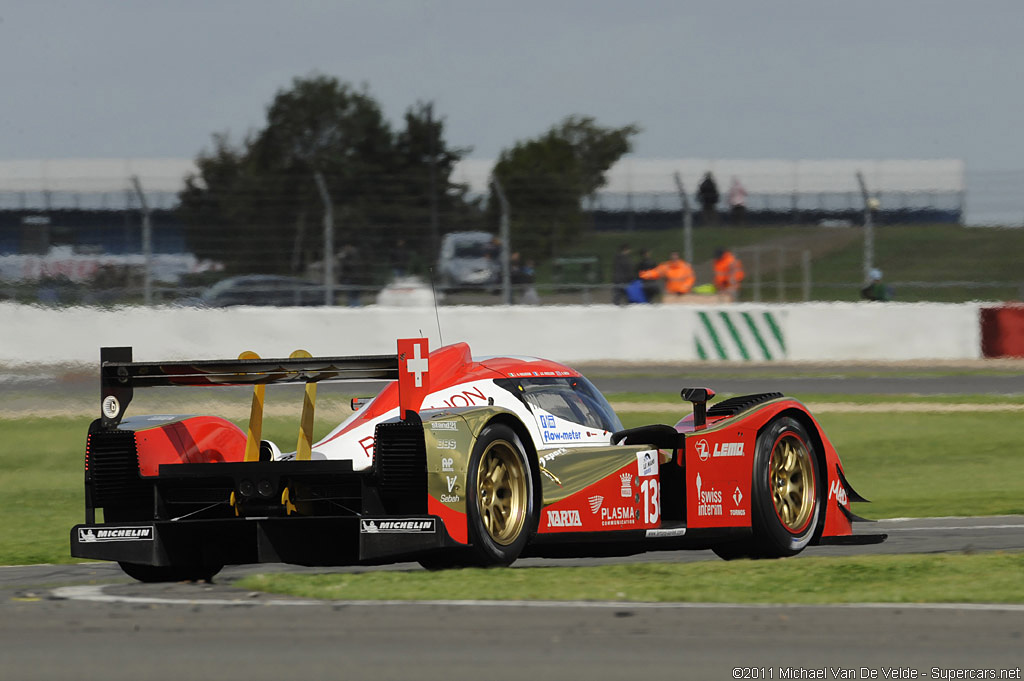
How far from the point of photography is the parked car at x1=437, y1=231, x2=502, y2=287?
82.2ft

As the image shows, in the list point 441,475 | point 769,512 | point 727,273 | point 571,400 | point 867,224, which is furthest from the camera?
point 867,224

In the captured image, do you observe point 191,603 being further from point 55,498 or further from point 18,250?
point 18,250

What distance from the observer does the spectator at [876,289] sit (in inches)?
1021

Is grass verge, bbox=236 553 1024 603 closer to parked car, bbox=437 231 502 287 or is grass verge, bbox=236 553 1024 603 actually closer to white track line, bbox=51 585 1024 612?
white track line, bbox=51 585 1024 612

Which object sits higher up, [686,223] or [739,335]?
[686,223]

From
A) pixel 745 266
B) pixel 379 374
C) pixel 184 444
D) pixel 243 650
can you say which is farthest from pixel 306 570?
pixel 745 266

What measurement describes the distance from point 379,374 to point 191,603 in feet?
4.20

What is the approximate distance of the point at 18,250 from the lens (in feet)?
65.7

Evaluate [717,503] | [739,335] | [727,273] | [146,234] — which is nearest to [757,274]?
[727,273]

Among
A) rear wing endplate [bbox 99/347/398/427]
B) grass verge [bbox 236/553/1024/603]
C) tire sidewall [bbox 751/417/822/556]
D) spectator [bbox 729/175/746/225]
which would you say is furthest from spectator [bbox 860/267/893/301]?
rear wing endplate [bbox 99/347/398/427]

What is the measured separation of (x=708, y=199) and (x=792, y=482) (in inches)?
720

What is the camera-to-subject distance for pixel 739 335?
80.5 feet

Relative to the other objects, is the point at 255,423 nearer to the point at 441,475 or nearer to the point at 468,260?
the point at 441,475

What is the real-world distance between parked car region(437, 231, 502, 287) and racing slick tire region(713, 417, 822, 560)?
54.0 ft
